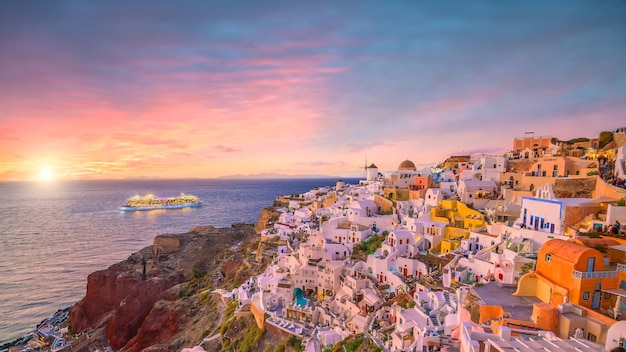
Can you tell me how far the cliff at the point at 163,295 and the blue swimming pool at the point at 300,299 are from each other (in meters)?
8.36

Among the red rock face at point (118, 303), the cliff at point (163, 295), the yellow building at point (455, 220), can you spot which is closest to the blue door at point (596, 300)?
the yellow building at point (455, 220)

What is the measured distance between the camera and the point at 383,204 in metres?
36.8

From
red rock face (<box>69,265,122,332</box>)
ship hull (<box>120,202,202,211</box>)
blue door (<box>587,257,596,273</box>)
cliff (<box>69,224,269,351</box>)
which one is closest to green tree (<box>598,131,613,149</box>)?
blue door (<box>587,257,596,273</box>)

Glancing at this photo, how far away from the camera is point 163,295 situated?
38.0 metres

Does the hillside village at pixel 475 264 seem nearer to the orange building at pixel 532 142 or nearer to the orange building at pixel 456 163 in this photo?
the orange building at pixel 532 142

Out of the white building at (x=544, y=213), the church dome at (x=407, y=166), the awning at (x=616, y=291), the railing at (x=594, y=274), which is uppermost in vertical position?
the church dome at (x=407, y=166)

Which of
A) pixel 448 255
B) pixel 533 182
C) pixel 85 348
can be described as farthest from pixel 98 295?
pixel 533 182

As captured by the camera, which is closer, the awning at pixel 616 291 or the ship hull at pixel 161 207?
the awning at pixel 616 291

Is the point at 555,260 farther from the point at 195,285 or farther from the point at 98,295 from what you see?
the point at 98,295

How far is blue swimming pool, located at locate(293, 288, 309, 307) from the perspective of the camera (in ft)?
83.1

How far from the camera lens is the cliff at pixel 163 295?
1268 inches

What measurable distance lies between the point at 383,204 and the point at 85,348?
36.0m

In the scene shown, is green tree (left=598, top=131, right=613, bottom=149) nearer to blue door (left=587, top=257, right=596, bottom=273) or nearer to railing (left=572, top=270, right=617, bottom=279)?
railing (left=572, top=270, right=617, bottom=279)

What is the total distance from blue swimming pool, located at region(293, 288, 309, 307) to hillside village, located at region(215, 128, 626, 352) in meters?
0.08
